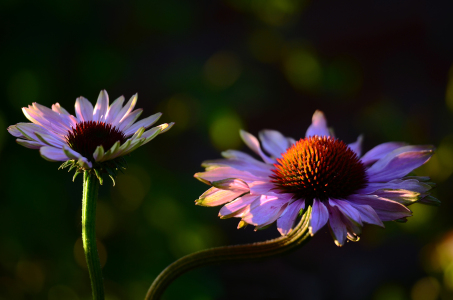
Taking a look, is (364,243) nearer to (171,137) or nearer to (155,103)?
(171,137)

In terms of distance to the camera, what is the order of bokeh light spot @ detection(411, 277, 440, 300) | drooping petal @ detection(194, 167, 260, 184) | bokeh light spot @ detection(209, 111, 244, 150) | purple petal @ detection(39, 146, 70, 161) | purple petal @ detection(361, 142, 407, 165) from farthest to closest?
1. bokeh light spot @ detection(209, 111, 244, 150)
2. bokeh light spot @ detection(411, 277, 440, 300)
3. purple petal @ detection(361, 142, 407, 165)
4. drooping petal @ detection(194, 167, 260, 184)
5. purple petal @ detection(39, 146, 70, 161)

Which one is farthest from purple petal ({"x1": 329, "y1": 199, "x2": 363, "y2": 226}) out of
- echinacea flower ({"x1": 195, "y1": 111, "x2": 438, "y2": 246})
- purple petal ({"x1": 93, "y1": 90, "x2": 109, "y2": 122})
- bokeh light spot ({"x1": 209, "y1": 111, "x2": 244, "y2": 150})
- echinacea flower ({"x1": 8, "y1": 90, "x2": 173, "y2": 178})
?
bokeh light spot ({"x1": 209, "y1": 111, "x2": 244, "y2": 150})

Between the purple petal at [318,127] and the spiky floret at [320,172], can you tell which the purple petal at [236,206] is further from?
the purple petal at [318,127]

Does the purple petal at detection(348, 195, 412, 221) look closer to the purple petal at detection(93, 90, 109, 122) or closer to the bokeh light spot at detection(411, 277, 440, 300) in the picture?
the purple petal at detection(93, 90, 109, 122)

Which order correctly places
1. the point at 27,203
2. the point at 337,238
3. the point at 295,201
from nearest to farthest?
the point at 337,238 < the point at 295,201 < the point at 27,203

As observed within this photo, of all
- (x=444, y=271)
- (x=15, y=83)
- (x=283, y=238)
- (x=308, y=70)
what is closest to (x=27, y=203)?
(x=15, y=83)
